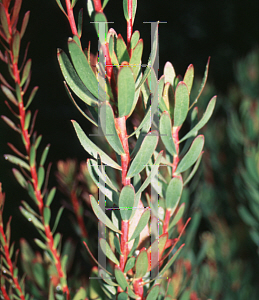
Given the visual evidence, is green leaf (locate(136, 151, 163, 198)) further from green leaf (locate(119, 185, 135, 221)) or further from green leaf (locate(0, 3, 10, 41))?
green leaf (locate(0, 3, 10, 41))

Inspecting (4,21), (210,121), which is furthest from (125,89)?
(210,121)

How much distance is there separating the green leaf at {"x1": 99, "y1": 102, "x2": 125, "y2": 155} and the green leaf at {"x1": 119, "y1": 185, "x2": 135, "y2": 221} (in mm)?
19

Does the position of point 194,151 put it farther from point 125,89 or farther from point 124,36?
point 124,36

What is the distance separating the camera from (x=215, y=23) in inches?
32.5

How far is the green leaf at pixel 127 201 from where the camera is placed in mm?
128

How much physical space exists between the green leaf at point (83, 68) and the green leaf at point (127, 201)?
0.04 metres

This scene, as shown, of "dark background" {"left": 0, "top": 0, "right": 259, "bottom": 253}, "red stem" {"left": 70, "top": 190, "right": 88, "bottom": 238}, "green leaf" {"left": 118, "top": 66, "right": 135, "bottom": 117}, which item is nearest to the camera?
"green leaf" {"left": 118, "top": 66, "right": 135, "bottom": 117}

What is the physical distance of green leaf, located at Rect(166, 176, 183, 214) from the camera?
0.16 metres

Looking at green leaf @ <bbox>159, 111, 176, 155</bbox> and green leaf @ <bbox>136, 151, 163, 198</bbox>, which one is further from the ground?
green leaf @ <bbox>159, 111, 176, 155</bbox>

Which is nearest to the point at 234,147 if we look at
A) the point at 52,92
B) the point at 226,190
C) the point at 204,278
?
the point at 226,190

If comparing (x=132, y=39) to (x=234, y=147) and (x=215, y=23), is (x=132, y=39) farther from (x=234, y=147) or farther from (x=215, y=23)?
(x=215, y=23)

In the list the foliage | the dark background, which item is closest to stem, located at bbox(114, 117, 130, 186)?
the foliage

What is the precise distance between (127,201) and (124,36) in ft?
1.89

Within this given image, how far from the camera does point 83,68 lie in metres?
0.12
